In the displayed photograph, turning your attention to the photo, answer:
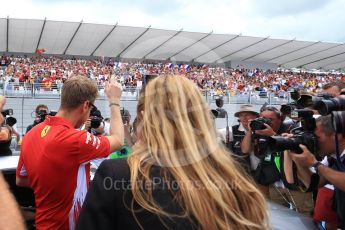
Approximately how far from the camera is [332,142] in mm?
2660

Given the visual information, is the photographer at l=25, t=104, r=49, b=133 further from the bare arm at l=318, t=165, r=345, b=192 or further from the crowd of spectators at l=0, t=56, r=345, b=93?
the crowd of spectators at l=0, t=56, r=345, b=93

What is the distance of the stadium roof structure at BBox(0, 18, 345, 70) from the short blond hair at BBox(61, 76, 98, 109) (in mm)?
17296

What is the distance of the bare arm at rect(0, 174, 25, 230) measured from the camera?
3.54ft

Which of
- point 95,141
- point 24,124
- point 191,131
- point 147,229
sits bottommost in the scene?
point 24,124

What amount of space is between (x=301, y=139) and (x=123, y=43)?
22.9 m

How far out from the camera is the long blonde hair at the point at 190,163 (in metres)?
1.18

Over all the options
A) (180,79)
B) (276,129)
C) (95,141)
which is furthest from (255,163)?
(180,79)

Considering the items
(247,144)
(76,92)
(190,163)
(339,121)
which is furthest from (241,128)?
(190,163)

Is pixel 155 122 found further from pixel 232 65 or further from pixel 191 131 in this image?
pixel 232 65

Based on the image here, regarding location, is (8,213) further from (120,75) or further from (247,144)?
(120,75)

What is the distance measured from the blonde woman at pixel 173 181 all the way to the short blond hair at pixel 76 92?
0.96 m

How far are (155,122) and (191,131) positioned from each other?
0.12 meters

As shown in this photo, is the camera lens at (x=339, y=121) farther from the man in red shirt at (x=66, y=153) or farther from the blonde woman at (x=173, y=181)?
the man in red shirt at (x=66, y=153)

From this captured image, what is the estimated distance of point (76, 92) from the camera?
7.23ft
